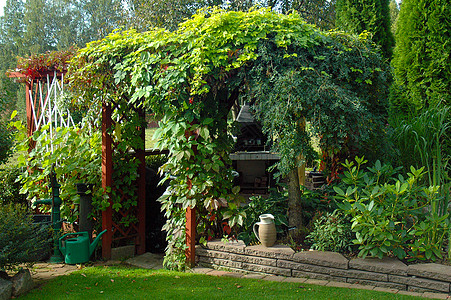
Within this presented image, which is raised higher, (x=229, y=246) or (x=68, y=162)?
(x=68, y=162)

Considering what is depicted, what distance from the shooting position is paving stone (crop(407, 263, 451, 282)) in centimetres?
313

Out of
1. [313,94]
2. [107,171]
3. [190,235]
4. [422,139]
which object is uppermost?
[313,94]

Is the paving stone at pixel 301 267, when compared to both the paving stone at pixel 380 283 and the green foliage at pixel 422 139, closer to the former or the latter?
the paving stone at pixel 380 283

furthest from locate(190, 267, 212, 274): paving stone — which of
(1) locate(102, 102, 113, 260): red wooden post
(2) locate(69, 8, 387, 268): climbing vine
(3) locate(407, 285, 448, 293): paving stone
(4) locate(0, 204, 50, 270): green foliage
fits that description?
(3) locate(407, 285, 448, 293): paving stone

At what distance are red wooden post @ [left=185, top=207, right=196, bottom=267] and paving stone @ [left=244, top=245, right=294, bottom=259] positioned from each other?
2.09 feet

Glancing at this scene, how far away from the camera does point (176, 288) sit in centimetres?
352

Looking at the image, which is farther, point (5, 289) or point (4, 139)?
point (4, 139)

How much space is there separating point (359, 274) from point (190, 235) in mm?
1808

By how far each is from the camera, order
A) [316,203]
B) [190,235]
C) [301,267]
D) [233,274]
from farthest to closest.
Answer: [316,203] → [190,235] → [233,274] → [301,267]

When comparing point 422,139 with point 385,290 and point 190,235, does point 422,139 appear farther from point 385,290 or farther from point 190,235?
point 190,235

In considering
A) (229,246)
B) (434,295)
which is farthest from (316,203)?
(434,295)

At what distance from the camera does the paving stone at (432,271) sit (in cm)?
313

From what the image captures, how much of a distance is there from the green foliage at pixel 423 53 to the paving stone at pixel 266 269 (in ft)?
10.1

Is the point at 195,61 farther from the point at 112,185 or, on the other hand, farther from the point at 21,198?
the point at 21,198
